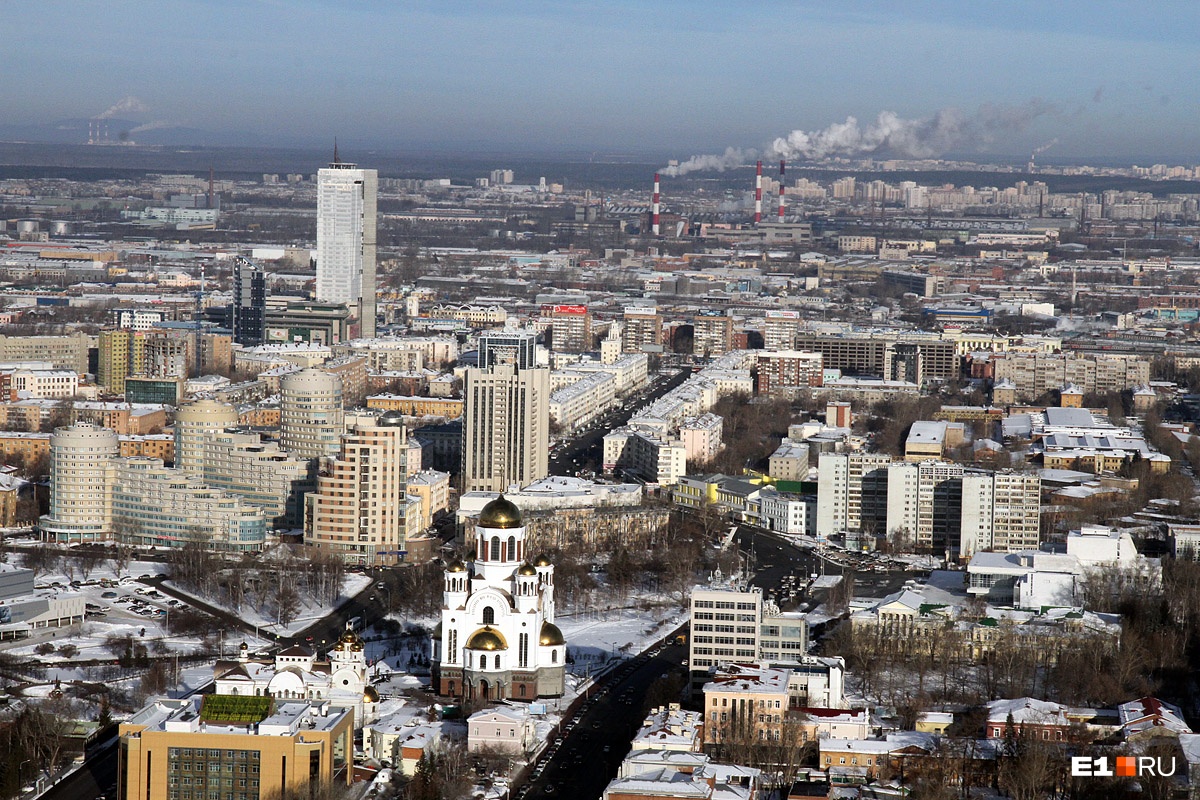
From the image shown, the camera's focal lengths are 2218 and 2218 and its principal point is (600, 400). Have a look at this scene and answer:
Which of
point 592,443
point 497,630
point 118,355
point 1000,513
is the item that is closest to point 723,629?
point 497,630

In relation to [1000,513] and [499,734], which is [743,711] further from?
[1000,513]

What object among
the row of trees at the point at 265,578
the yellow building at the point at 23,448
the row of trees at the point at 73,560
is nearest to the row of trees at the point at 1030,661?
the row of trees at the point at 265,578

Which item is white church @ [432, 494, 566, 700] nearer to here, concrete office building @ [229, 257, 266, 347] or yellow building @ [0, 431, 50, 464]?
yellow building @ [0, 431, 50, 464]

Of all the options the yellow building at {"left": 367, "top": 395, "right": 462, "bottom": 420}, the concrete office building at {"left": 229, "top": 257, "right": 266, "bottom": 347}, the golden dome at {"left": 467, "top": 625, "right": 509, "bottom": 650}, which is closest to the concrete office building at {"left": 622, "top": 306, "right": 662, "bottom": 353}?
the concrete office building at {"left": 229, "top": 257, "right": 266, "bottom": 347}

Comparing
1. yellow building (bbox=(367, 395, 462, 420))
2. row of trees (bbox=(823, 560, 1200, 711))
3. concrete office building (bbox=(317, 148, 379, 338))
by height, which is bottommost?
row of trees (bbox=(823, 560, 1200, 711))

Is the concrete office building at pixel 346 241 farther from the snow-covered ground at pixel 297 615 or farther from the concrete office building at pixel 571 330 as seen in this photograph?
the snow-covered ground at pixel 297 615
